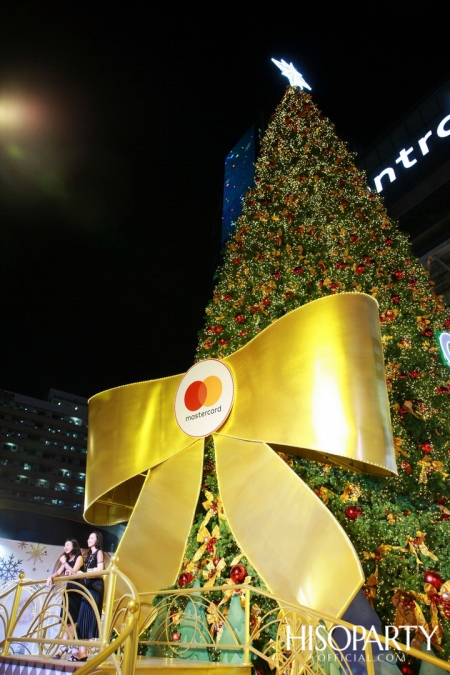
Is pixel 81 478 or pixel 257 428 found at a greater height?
pixel 81 478

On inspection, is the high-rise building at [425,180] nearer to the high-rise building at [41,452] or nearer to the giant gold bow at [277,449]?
the giant gold bow at [277,449]

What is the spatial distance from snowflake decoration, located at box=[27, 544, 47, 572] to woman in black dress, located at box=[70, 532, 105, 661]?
4.12 meters

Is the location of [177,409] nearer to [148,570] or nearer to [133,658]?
[148,570]

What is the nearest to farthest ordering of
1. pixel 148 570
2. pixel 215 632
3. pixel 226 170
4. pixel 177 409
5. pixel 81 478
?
pixel 215 632 → pixel 148 570 → pixel 177 409 → pixel 226 170 → pixel 81 478

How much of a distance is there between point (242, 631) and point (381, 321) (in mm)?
3856

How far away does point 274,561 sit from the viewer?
3.72m

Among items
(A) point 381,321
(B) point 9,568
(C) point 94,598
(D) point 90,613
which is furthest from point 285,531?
(B) point 9,568

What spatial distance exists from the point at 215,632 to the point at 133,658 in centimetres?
197

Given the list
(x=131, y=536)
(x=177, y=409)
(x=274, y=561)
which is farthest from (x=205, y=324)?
(x=274, y=561)

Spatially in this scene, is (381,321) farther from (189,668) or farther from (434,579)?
(189,668)

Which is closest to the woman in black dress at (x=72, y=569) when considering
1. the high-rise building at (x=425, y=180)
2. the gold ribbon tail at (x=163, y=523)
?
the gold ribbon tail at (x=163, y=523)

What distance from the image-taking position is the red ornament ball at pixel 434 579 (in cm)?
399

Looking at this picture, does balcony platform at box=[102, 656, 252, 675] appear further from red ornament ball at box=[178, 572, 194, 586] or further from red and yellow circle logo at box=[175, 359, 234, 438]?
red and yellow circle logo at box=[175, 359, 234, 438]

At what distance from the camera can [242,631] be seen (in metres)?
3.79
